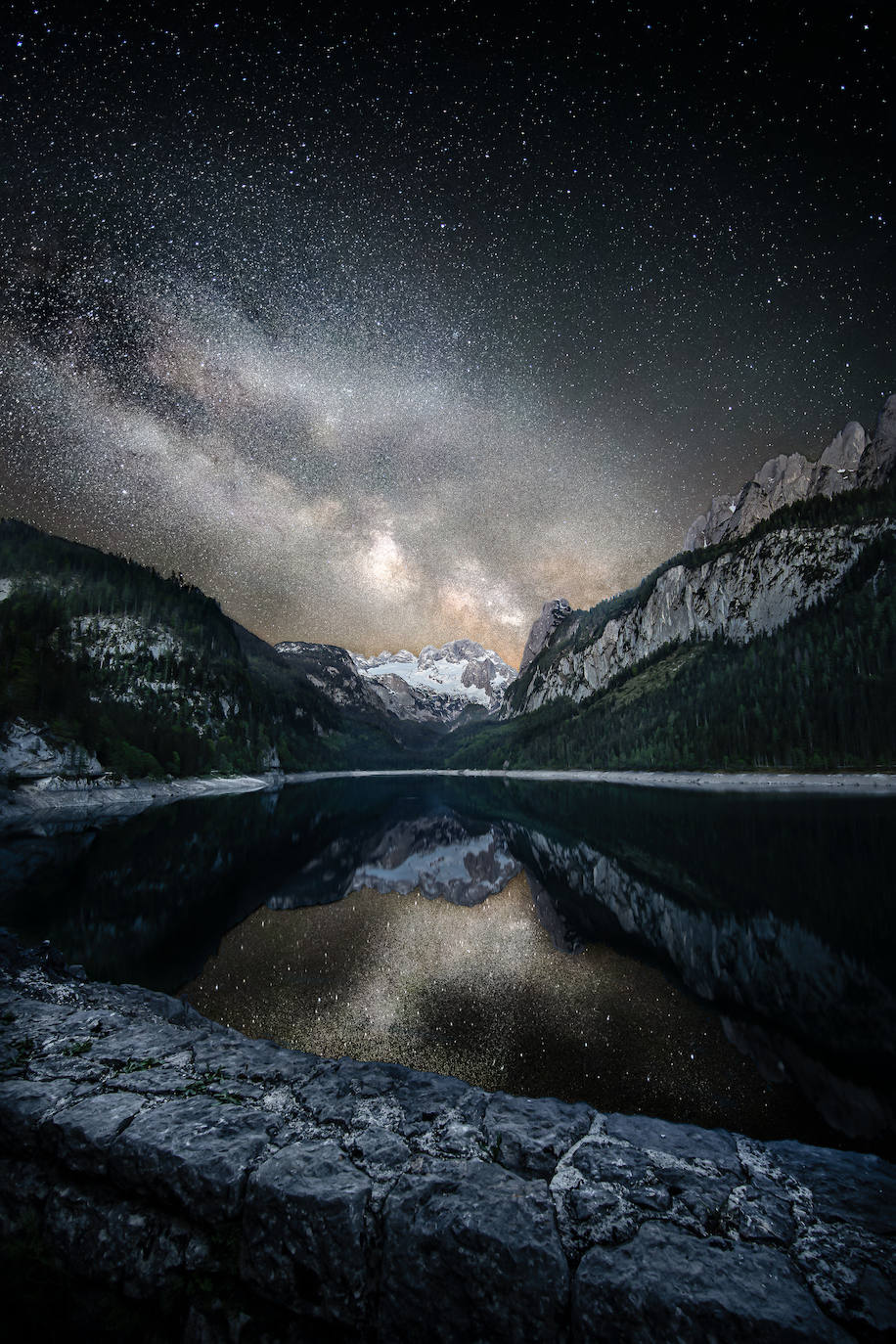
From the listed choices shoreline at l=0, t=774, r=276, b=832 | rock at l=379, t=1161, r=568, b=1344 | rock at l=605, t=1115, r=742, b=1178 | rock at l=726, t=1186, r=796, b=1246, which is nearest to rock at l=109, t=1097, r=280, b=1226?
rock at l=379, t=1161, r=568, b=1344

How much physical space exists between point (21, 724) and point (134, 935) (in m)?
60.6

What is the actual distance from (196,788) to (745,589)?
161542 mm

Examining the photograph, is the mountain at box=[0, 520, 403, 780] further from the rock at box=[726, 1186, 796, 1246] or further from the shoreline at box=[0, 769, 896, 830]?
the rock at box=[726, 1186, 796, 1246]

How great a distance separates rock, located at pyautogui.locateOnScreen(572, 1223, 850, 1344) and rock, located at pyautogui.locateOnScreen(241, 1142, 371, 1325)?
1474mm

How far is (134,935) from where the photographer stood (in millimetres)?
13758

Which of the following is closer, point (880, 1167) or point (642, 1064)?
point (880, 1167)

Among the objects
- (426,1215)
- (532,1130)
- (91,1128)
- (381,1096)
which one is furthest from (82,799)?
(426,1215)

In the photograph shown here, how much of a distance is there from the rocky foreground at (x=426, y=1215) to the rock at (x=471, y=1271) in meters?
0.01

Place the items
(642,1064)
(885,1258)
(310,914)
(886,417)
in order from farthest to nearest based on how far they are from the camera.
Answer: (886,417)
(310,914)
(642,1064)
(885,1258)

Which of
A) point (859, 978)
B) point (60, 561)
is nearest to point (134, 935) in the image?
point (859, 978)

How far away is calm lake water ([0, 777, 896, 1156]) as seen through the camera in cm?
764

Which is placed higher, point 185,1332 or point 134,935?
point 185,1332

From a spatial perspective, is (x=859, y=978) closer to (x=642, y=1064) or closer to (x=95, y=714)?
Answer: (x=642, y=1064)

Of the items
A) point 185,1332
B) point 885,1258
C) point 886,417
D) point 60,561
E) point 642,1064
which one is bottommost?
point 642,1064
